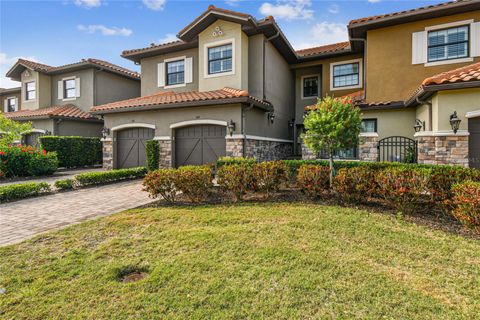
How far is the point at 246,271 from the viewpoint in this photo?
3646mm

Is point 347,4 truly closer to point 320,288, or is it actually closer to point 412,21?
point 412,21

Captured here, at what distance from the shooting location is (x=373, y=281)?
11.1ft

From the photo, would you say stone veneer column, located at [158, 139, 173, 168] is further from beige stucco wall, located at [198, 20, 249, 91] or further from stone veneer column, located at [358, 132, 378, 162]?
stone veneer column, located at [358, 132, 378, 162]

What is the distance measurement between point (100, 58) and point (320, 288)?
2239 cm

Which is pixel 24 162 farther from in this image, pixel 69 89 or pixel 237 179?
pixel 237 179

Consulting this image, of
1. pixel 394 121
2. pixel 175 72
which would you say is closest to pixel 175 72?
pixel 175 72

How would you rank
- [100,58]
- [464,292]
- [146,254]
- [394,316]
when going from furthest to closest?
[100,58], [146,254], [464,292], [394,316]

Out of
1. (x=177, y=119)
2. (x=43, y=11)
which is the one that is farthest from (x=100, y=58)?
(x=177, y=119)

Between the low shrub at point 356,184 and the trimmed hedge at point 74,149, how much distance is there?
16507mm

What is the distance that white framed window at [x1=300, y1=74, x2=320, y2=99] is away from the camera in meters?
17.5

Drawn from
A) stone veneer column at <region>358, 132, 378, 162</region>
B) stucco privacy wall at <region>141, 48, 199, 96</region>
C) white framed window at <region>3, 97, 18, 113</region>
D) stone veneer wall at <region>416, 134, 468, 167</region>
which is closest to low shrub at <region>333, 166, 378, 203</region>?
stone veneer wall at <region>416, 134, 468, 167</region>

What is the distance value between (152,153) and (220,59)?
19.9ft

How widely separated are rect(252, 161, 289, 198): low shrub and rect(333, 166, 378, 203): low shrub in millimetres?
1594

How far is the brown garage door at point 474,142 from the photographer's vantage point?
854 cm
